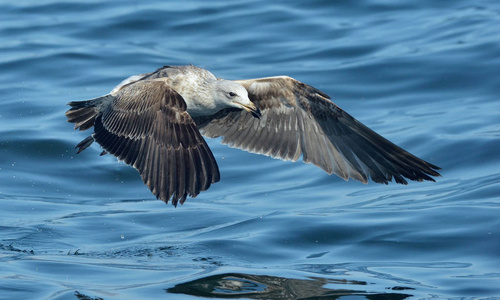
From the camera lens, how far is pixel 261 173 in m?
11.7

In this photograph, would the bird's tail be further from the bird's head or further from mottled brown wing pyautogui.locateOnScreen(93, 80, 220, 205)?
the bird's head

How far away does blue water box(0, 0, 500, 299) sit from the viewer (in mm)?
7883

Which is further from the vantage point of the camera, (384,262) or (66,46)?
(66,46)

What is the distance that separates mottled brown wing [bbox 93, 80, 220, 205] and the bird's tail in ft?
0.78

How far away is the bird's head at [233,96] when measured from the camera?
8328 millimetres

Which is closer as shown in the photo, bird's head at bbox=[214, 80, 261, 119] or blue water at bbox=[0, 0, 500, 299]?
blue water at bbox=[0, 0, 500, 299]

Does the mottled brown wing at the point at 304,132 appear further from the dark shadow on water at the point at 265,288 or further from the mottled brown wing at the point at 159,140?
the dark shadow on water at the point at 265,288

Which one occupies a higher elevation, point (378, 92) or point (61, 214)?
point (378, 92)

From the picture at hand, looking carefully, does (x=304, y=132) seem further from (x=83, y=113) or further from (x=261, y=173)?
(x=261, y=173)

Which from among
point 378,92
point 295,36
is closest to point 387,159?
point 378,92

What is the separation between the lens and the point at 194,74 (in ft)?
28.1

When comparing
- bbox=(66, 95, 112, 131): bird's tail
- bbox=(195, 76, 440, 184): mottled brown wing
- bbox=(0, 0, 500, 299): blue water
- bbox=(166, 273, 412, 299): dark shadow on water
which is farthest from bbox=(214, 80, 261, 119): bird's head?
bbox=(166, 273, 412, 299): dark shadow on water

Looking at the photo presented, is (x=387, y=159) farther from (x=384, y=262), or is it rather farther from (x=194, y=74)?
(x=194, y=74)

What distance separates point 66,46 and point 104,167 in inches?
201
